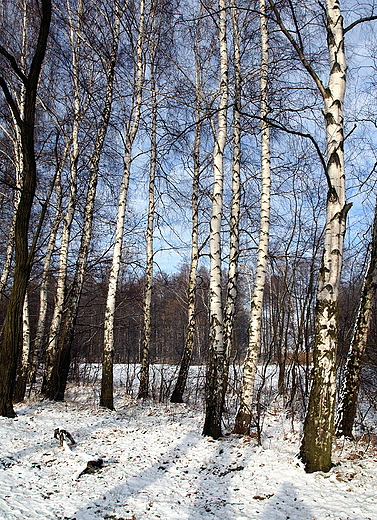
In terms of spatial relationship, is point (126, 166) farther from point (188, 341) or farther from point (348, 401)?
point (348, 401)

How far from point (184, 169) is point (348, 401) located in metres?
7.10

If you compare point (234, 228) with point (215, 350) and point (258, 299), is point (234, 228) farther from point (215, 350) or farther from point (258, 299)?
point (215, 350)

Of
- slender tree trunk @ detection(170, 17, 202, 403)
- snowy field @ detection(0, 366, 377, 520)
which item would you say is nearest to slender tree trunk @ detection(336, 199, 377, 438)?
snowy field @ detection(0, 366, 377, 520)

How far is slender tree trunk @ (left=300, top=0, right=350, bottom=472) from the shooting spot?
3.89m

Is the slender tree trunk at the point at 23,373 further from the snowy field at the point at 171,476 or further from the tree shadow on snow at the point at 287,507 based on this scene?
the tree shadow on snow at the point at 287,507

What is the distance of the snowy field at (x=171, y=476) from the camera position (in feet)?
10.6

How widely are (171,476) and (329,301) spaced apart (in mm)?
2930

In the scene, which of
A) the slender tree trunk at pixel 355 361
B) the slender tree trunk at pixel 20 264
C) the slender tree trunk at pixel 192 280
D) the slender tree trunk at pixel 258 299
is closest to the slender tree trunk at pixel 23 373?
the slender tree trunk at pixel 20 264

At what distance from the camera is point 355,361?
5.49m

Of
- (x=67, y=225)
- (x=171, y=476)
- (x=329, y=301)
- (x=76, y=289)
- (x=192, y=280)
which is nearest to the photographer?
(x=329, y=301)

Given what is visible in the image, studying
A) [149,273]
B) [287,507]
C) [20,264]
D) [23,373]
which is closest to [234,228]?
[149,273]

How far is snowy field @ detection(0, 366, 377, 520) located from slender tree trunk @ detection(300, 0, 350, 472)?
1.22ft

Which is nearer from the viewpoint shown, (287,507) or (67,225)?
(287,507)

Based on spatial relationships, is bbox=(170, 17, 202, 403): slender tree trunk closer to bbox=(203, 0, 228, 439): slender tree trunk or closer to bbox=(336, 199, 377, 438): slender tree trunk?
bbox=(203, 0, 228, 439): slender tree trunk
